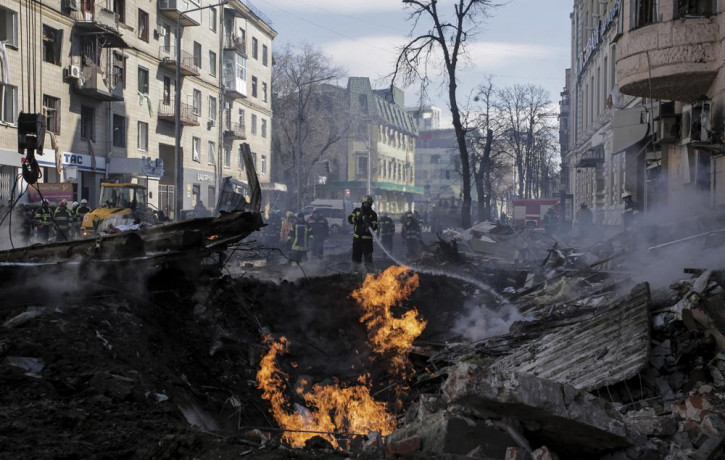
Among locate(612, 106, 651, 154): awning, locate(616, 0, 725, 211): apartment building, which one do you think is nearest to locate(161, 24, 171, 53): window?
locate(612, 106, 651, 154): awning

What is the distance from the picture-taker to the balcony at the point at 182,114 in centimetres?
3631

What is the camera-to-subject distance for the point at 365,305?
35.3ft

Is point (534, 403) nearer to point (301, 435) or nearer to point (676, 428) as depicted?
point (676, 428)

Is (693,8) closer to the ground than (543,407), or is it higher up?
higher up

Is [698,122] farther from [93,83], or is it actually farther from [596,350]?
[93,83]

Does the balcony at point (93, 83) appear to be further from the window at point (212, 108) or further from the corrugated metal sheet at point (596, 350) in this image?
the corrugated metal sheet at point (596, 350)

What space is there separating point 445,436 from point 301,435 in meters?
2.82

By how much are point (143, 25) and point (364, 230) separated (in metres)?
26.1

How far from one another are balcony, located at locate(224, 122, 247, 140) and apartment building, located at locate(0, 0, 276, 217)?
86 mm

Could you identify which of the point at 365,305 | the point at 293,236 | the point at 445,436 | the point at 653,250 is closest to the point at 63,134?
the point at 293,236

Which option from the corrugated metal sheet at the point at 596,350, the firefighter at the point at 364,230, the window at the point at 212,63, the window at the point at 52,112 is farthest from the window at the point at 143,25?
the corrugated metal sheet at the point at 596,350

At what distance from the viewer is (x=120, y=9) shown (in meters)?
32.2

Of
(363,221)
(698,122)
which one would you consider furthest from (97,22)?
(698,122)

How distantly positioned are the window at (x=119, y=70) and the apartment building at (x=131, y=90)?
6 centimetres
